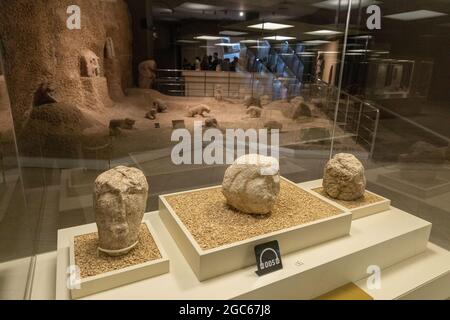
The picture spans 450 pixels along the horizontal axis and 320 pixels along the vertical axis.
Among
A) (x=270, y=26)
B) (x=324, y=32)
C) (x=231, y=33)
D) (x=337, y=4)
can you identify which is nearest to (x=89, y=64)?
(x=231, y=33)

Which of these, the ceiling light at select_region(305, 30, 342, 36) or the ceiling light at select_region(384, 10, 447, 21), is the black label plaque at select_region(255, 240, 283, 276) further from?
the ceiling light at select_region(384, 10, 447, 21)

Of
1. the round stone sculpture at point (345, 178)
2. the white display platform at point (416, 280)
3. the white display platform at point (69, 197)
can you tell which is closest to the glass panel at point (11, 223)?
the white display platform at point (69, 197)

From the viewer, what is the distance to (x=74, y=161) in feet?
8.70

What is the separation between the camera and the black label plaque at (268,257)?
1.73m

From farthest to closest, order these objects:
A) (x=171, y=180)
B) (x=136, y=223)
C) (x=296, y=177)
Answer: (x=296, y=177)
(x=171, y=180)
(x=136, y=223)

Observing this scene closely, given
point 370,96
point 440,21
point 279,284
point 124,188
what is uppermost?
point 440,21

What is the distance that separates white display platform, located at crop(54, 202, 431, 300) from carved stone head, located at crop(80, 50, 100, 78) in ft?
4.03

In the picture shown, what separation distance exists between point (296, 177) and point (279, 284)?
2.33 m

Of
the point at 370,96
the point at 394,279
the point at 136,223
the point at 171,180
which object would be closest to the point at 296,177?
the point at 370,96

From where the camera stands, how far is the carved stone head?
2314 mm

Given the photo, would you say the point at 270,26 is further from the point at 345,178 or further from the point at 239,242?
the point at 239,242

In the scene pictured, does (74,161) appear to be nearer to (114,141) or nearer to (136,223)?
(114,141)

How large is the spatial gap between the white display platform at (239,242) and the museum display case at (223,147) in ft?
0.04

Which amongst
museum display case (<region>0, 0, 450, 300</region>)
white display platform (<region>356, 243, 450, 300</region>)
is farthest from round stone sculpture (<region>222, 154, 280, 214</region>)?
white display platform (<region>356, 243, 450, 300</region>)
